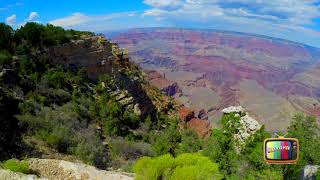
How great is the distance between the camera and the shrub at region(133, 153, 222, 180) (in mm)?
15617

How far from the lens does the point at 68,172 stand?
1781 centimetres

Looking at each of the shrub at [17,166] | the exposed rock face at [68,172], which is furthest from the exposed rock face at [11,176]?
the exposed rock face at [68,172]

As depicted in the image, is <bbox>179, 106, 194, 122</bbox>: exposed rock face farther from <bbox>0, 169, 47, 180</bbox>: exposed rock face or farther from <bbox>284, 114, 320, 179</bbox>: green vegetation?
<bbox>0, 169, 47, 180</bbox>: exposed rock face

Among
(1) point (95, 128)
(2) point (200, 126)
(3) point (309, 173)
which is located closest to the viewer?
(3) point (309, 173)

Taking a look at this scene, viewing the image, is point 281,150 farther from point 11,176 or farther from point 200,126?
point 200,126

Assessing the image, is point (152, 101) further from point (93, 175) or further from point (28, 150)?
point (93, 175)

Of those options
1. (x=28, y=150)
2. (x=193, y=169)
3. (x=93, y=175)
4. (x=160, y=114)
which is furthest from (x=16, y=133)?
(x=160, y=114)

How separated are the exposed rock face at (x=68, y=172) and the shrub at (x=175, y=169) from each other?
2.07m

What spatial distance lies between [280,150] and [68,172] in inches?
339

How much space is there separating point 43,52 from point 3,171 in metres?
31.5

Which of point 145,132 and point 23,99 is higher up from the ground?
point 23,99

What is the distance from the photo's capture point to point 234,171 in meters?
26.5

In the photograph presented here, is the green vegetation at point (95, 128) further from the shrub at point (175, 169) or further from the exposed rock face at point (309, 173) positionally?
the exposed rock face at point (309, 173)

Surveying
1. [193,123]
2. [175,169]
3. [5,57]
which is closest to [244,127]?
[175,169]
